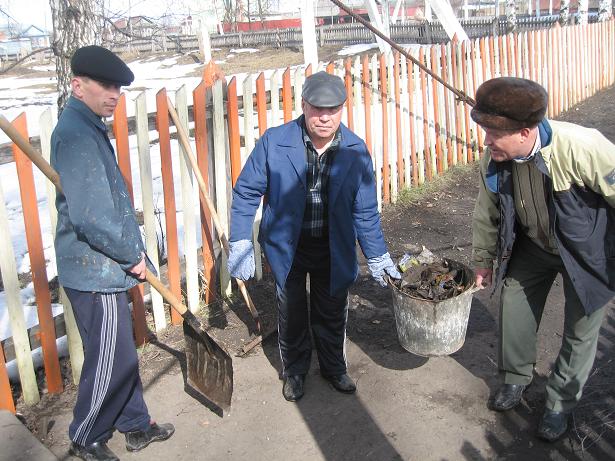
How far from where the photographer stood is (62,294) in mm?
3588

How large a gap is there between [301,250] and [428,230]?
9.62 feet

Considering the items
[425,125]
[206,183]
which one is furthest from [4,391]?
[425,125]

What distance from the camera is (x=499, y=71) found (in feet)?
28.6

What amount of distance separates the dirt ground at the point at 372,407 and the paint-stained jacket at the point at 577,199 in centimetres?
80

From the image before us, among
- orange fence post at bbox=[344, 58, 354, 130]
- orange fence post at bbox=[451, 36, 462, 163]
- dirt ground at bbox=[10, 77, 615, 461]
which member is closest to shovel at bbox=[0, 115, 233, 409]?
dirt ground at bbox=[10, 77, 615, 461]

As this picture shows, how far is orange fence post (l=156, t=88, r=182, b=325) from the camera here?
398 centimetres

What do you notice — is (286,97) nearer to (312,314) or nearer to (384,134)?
(384,134)

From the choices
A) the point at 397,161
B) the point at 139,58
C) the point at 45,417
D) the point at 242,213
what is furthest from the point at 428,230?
the point at 139,58

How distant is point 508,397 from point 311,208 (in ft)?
4.82

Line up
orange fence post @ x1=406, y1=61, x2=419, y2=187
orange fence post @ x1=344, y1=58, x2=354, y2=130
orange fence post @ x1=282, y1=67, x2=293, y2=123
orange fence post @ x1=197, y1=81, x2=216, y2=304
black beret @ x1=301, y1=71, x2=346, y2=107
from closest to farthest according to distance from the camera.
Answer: black beret @ x1=301, y1=71, x2=346, y2=107, orange fence post @ x1=197, y1=81, x2=216, y2=304, orange fence post @ x1=282, y1=67, x2=293, y2=123, orange fence post @ x1=344, y1=58, x2=354, y2=130, orange fence post @ x1=406, y1=61, x2=419, y2=187

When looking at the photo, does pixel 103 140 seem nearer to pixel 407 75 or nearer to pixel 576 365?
pixel 576 365

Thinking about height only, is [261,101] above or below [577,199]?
above

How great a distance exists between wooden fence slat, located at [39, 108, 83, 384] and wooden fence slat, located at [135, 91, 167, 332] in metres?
0.51

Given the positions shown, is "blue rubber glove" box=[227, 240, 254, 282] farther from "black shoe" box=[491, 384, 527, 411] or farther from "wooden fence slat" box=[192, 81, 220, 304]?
"black shoe" box=[491, 384, 527, 411]
